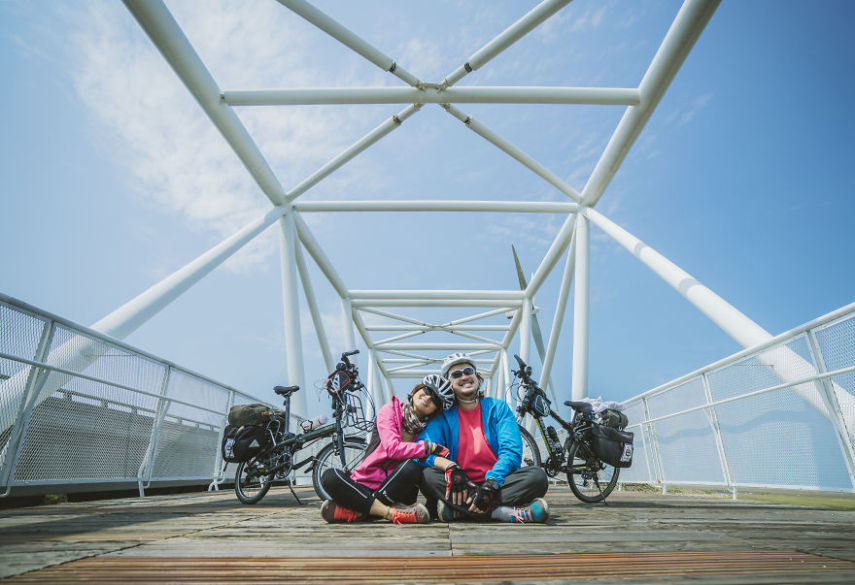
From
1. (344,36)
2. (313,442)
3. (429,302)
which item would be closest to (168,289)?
(313,442)

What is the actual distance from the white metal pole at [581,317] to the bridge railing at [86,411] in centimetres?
793

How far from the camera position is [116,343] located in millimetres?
4930

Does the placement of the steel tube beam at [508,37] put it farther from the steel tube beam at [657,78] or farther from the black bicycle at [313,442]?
the black bicycle at [313,442]

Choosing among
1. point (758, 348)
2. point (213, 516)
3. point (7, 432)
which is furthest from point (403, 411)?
point (758, 348)

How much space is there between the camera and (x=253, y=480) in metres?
4.91

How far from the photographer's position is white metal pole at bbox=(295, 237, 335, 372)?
1286 cm

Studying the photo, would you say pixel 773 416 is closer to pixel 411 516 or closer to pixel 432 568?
pixel 411 516

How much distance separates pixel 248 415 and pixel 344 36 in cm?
582

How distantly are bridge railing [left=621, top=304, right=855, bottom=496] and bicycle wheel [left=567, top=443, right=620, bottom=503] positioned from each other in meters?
1.46

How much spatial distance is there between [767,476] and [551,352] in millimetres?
11243

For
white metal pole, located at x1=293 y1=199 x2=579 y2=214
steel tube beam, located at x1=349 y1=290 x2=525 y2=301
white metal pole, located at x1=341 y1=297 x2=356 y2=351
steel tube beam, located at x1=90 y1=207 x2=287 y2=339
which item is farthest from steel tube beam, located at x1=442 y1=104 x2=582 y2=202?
white metal pole, located at x1=341 y1=297 x2=356 y2=351

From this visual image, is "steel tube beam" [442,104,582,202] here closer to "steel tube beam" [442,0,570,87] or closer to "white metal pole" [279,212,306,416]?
"steel tube beam" [442,0,570,87]

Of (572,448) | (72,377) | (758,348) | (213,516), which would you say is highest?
(758,348)

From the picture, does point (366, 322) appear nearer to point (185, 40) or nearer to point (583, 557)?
point (185, 40)
